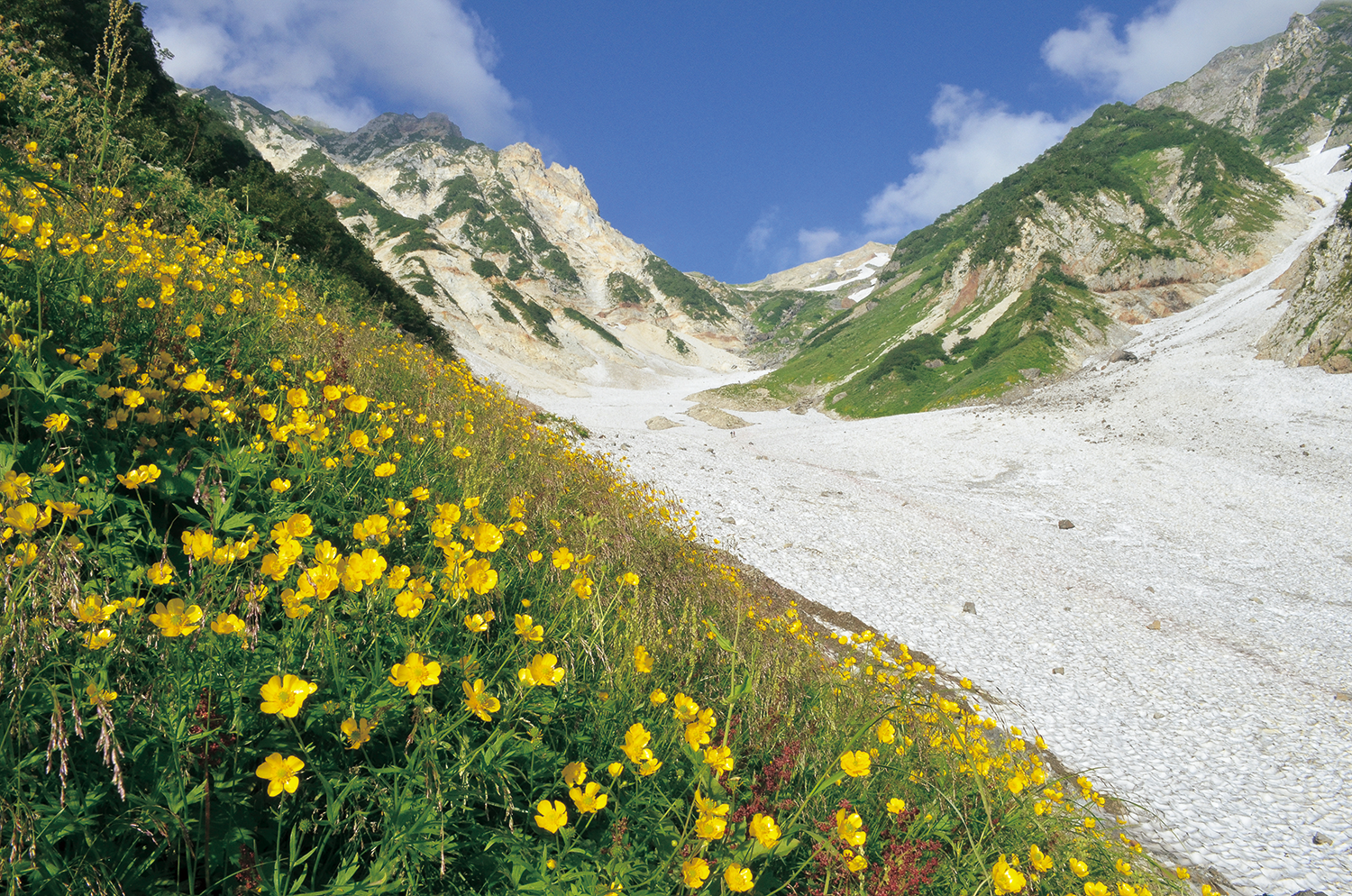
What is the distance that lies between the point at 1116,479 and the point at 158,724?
78.9 feet

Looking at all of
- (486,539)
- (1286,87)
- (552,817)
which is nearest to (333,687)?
(486,539)

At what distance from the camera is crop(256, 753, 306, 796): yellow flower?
1.42 m

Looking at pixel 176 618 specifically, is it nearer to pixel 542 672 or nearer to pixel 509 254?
pixel 542 672

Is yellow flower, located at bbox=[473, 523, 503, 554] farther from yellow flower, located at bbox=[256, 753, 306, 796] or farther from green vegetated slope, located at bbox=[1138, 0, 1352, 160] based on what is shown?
green vegetated slope, located at bbox=[1138, 0, 1352, 160]

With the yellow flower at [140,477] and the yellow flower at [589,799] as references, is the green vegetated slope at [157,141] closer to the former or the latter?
the yellow flower at [140,477]

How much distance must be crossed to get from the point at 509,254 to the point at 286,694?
3806 inches

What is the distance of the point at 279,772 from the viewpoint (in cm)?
146

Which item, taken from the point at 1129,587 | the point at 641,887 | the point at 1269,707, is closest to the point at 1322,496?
the point at 1129,587

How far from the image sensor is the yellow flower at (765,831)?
189 centimetres

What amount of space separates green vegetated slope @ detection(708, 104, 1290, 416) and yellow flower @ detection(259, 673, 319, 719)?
38.3 metres

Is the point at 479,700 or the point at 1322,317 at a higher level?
the point at 1322,317

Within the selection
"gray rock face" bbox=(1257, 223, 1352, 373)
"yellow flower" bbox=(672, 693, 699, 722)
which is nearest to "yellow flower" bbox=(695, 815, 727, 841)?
"yellow flower" bbox=(672, 693, 699, 722)

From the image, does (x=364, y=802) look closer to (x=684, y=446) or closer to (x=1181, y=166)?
(x=684, y=446)

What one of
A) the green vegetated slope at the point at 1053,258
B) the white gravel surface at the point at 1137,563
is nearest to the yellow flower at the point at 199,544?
the white gravel surface at the point at 1137,563
